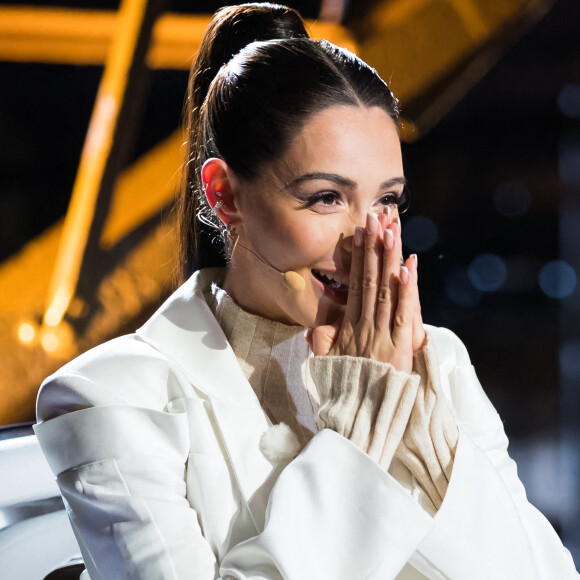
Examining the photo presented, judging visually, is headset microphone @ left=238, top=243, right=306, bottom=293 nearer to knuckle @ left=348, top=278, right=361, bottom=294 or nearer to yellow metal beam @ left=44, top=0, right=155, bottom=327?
knuckle @ left=348, top=278, right=361, bottom=294

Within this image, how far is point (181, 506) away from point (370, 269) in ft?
1.21

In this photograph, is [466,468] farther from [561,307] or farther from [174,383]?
[561,307]

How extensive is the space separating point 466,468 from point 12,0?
156cm

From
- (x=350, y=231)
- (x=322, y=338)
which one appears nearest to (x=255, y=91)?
(x=350, y=231)

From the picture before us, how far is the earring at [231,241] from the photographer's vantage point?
1.08 metres

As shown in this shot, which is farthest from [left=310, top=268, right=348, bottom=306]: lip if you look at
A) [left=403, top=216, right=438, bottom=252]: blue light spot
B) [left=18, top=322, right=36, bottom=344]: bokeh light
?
[left=403, top=216, right=438, bottom=252]: blue light spot

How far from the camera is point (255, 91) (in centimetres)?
102

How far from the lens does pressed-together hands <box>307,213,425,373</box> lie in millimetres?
924

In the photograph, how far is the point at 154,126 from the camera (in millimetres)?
2051

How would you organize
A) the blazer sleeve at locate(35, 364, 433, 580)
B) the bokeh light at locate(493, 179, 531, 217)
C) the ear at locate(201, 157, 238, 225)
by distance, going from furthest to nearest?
1. the bokeh light at locate(493, 179, 531, 217)
2. the ear at locate(201, 157, 238, 225)
3. the blazer sleeve at locate(35, 364, 433, 580)

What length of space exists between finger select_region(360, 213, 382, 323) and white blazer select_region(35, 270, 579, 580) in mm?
166

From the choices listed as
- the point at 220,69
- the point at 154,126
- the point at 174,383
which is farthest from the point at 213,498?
the point at 154,126

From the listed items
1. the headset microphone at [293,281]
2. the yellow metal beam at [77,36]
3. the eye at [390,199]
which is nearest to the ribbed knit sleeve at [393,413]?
the headset microphone at [293,281]

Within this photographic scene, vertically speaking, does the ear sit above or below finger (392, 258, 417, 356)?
above
